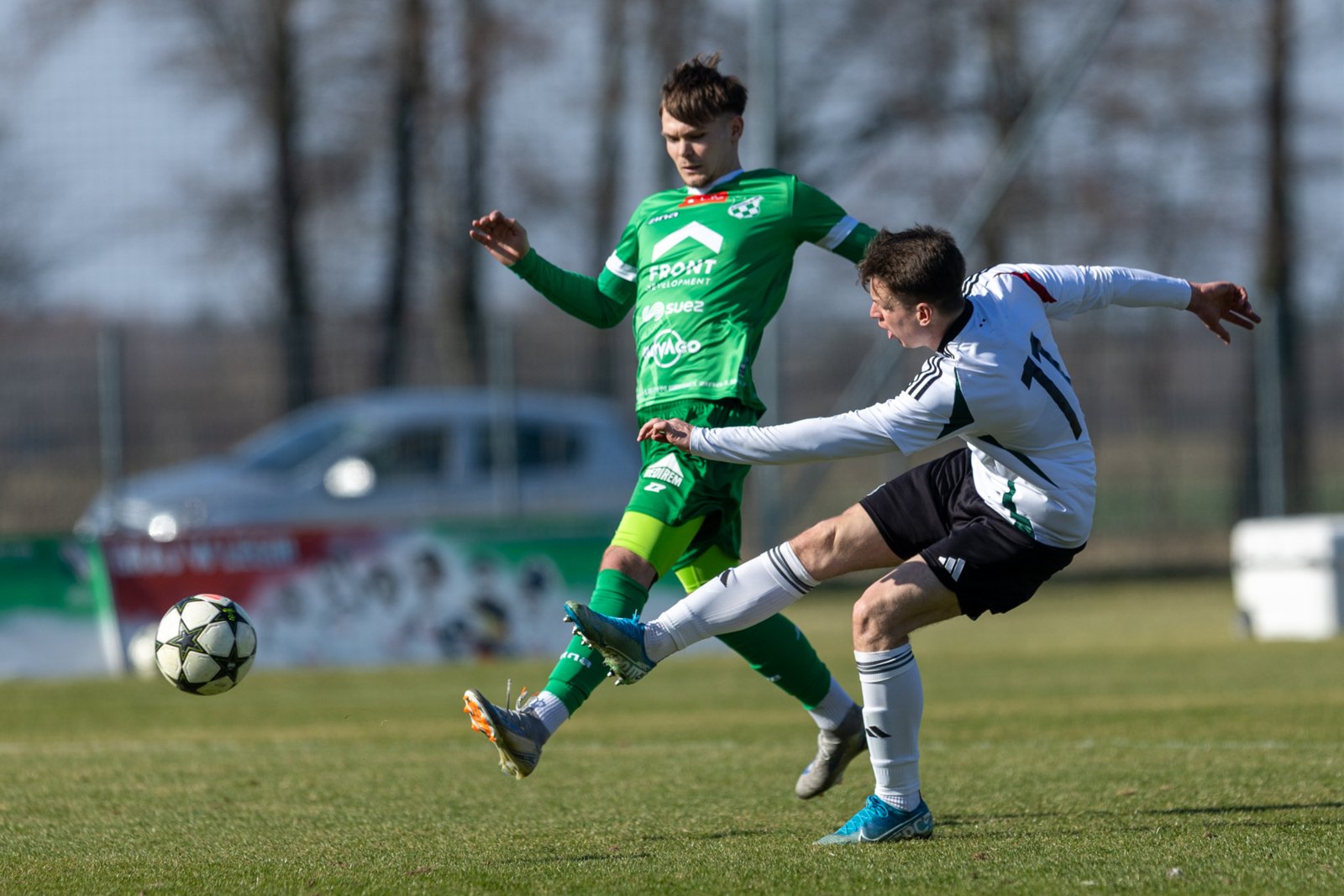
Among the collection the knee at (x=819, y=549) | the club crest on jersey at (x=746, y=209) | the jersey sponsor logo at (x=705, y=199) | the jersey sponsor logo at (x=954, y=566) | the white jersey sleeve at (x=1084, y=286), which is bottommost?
the jersey sponsor logo at (x=954, y=566)

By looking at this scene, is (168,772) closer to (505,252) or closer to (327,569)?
(505,252)

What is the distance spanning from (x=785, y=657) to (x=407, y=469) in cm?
1020

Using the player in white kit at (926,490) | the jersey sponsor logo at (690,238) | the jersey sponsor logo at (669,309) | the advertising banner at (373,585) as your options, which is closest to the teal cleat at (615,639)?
the player in white kit at (926,490)

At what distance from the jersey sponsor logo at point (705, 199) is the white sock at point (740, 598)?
138 cm

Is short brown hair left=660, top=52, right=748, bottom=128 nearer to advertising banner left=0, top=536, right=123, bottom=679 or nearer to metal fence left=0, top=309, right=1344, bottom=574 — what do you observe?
advertising banner left=0, top=536, right=123, bottom=679

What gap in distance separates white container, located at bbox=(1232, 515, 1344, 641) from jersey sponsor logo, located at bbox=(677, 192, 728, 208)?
8724 mm

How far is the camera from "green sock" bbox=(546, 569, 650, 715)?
17.1ft

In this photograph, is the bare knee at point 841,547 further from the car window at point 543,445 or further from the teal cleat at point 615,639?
the car window at point 543,445

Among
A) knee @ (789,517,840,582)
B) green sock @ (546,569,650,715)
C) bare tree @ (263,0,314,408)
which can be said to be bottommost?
green sock @ (546,569,650,715)

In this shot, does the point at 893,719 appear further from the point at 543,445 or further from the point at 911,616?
the point at 543,445

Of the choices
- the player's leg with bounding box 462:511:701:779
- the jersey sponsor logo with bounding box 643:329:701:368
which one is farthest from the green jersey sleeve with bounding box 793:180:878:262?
the player's leg with bounding box 462:511:701:779

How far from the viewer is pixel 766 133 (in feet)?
51.8

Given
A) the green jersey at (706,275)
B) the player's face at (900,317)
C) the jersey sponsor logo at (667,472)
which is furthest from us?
the green jersey at (706,275)

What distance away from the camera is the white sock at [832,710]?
19.2 ft
